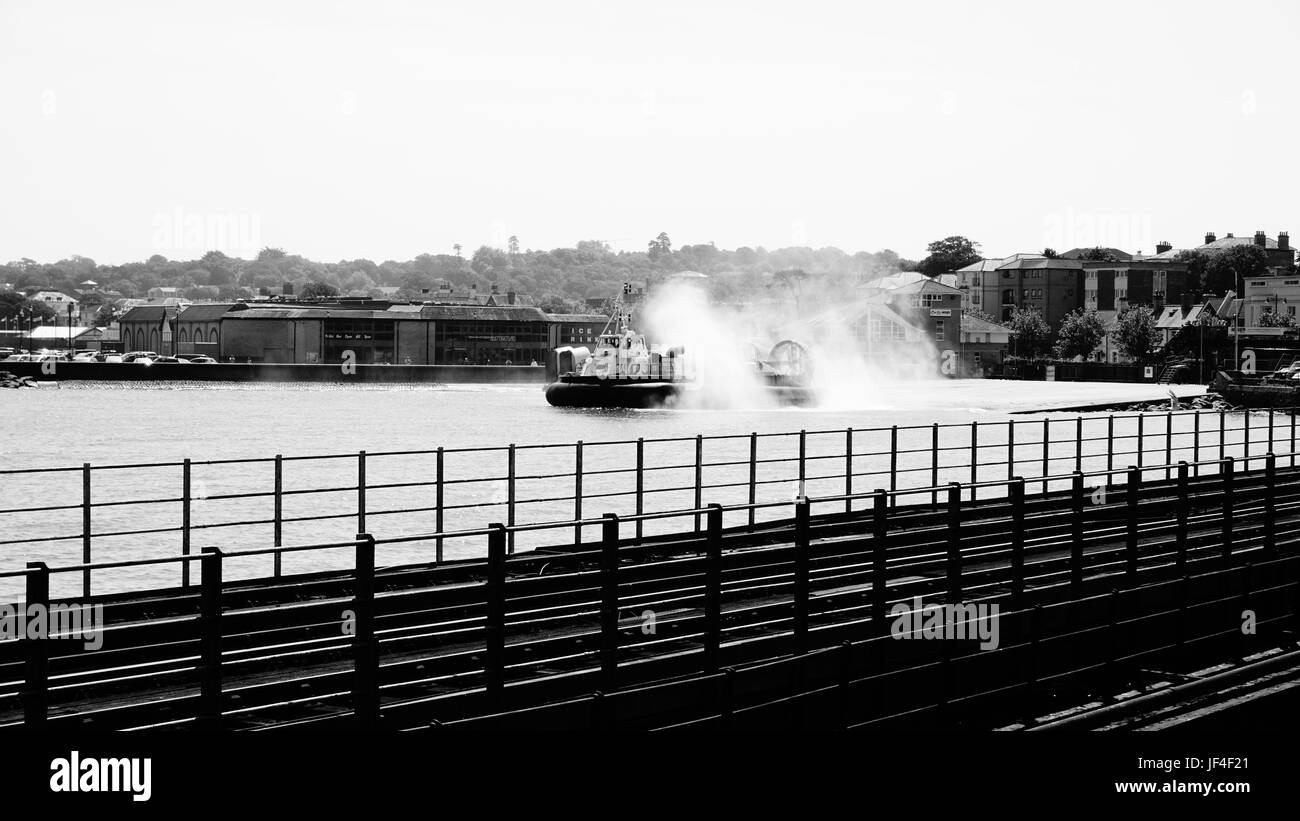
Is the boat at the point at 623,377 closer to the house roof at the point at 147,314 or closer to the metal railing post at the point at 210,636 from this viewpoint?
the metal railing post at the point at 210,636

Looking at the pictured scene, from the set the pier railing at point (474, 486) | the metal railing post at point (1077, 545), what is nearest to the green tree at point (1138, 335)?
the pier railing at point (474, 486)

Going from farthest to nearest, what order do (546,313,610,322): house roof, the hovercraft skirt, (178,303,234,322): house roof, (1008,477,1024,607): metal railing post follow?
(546,313,610,322): house roof, (178,303,234,322): house roof, the hovercraft skirt, (1008,477,1024,607): metal railing post

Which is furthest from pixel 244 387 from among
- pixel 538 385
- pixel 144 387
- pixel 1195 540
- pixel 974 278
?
pixel 1195 540

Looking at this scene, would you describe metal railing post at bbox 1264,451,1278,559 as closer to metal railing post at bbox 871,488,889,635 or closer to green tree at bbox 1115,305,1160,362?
metal railing post at bbox 871,488,889,635

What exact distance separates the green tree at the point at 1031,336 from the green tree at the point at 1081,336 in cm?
493

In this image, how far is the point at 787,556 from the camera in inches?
543

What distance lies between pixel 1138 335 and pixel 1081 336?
28.7ft

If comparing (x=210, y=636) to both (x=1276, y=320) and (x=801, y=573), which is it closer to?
(x=801, y=573)

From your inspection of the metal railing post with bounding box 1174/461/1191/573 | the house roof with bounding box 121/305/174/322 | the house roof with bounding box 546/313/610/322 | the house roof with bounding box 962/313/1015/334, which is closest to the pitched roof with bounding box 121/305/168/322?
the house roof with bounding box 121/305/174/322

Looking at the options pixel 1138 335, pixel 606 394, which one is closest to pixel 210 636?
pixel 606 394

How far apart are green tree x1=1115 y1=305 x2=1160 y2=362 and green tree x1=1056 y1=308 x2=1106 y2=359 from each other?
433 cm

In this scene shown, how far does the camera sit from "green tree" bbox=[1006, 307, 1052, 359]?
170m

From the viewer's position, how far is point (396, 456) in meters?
59.5
